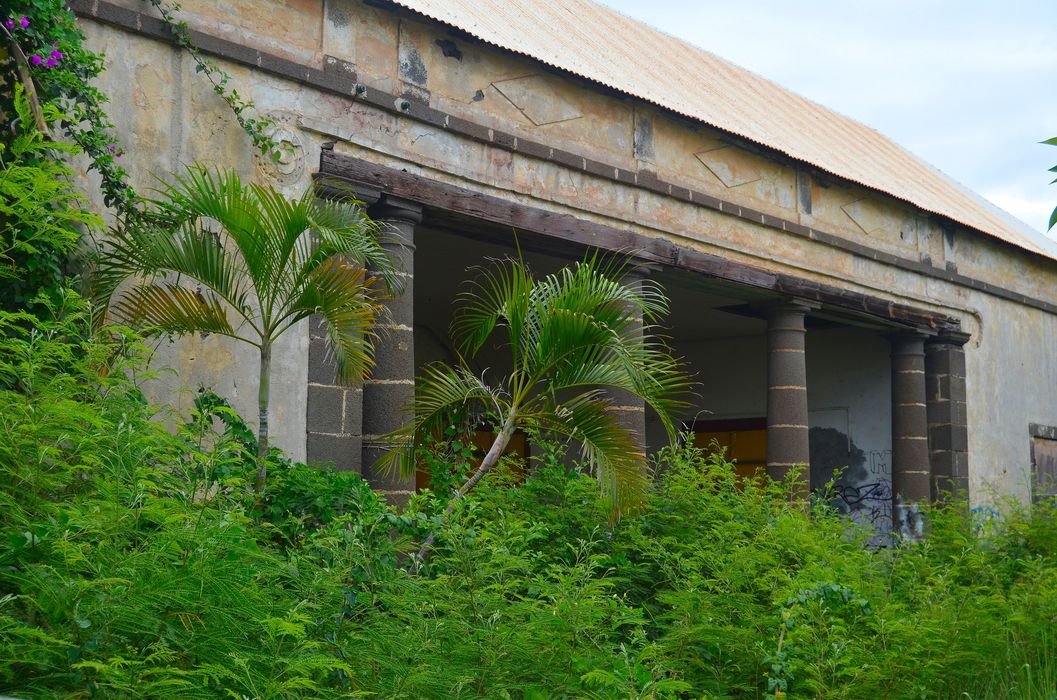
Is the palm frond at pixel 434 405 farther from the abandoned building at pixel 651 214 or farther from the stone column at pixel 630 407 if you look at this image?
the stone column at pixel 630 407

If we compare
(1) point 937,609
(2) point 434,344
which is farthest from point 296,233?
(2) point 434,344

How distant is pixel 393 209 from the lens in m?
8.39

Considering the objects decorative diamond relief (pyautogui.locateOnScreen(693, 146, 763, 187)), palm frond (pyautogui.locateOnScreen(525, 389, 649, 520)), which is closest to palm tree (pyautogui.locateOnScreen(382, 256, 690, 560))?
palm frond (pyautogui.locateOnScreen(525, 389, 649, 520))

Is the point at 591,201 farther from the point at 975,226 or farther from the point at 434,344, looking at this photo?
the point at 975,226

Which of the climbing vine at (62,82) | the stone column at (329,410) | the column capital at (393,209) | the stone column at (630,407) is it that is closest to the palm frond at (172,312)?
the climbing vine at (62,82)

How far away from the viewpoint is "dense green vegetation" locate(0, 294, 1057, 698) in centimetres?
345

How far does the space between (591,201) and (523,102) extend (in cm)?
114

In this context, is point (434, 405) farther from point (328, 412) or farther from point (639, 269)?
point (639, 269)

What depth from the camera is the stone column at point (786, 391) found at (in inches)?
467

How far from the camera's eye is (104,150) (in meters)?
6.59

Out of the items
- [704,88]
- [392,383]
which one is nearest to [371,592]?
[392,383]

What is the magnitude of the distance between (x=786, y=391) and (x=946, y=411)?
147 inches

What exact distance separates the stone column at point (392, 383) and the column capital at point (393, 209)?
4cm

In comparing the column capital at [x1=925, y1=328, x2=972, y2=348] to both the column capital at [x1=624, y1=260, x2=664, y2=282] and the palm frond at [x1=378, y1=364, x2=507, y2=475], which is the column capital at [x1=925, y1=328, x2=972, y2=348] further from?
the palm frond at [x1=378, y1=364, x2=507, y2=475]
